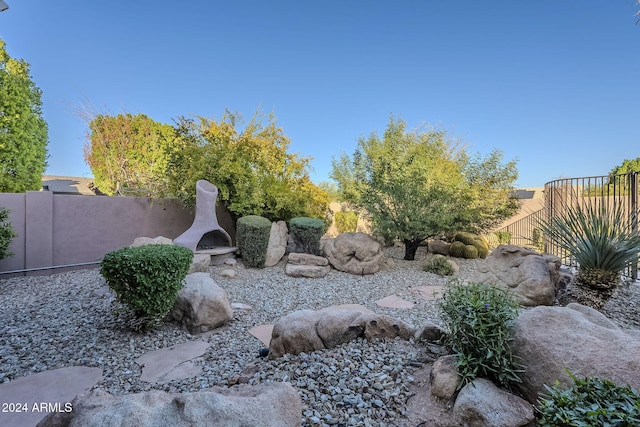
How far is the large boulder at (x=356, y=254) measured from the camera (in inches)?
254

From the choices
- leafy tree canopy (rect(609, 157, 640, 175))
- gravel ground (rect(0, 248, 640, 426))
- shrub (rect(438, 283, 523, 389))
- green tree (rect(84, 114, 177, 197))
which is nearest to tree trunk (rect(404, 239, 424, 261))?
gravel ground (rect(0, 248, 640, 426))

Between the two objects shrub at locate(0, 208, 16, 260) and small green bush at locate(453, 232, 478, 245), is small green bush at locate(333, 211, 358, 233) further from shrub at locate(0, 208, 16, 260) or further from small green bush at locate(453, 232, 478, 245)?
shrub at locate(0, 208, 16, 260)

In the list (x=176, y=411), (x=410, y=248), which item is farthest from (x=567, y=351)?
(x=410, y=248)

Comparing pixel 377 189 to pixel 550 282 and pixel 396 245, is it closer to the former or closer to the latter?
pixel 396 245

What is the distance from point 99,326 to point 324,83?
7839mm

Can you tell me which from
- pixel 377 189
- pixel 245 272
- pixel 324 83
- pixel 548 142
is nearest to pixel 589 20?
pixel 548 142

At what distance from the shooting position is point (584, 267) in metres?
3.56

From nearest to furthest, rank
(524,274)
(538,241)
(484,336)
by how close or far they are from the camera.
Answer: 1. (484,336)
2. (524,274)
3. (538,241)

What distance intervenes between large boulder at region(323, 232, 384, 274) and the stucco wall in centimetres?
443

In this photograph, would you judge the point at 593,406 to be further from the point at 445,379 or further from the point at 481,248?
the point at 481,248

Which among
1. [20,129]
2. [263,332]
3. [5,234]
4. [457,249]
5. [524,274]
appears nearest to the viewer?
[263,332]

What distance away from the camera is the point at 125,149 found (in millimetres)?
10789

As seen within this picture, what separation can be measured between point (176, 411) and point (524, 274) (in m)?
4.81

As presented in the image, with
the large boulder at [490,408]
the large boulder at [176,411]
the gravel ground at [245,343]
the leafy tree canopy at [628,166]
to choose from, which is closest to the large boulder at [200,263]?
the gravel ground at [245,343]
